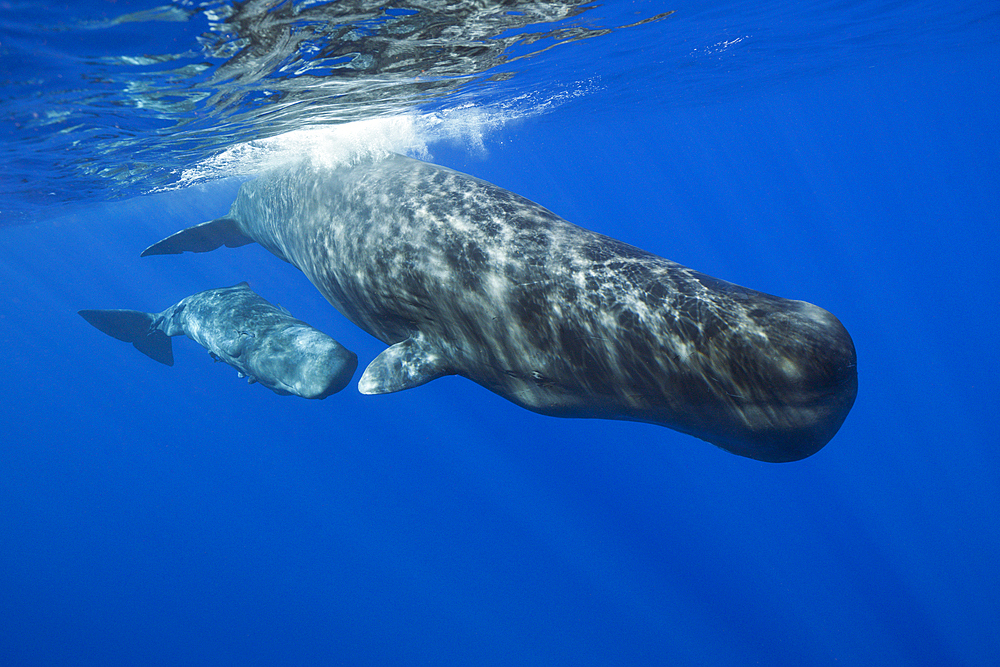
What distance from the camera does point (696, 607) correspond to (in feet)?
86.8

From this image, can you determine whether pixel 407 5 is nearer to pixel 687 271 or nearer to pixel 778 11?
pixel 687 271

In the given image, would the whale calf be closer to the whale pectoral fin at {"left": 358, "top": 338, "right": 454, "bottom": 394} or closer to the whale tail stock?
the whale tail stock

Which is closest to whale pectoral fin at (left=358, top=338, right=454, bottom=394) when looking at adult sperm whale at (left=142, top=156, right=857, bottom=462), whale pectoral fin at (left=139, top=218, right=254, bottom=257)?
adult sperm whale at (left=142, top=156, right=857, bottom=462)

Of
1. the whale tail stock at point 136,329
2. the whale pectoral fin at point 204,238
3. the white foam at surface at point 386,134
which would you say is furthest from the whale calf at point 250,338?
the white foam at surface at point 386,134

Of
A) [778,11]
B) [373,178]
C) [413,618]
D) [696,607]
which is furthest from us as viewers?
[413,618]

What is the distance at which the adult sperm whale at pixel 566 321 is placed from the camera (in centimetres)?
252

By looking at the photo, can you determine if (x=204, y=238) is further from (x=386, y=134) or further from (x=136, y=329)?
(x=386, y=134)

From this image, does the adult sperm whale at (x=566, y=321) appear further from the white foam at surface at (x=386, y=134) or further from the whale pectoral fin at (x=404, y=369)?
the white foam at surface at (x=386, y=134)

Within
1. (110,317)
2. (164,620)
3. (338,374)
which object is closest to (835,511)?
(338,374)

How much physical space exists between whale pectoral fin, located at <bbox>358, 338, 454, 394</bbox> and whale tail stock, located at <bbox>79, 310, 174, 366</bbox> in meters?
8.03

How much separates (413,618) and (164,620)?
21.9m

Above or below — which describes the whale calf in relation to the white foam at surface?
below

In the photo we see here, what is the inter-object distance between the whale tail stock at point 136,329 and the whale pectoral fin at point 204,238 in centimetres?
145

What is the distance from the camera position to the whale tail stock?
9914mm
